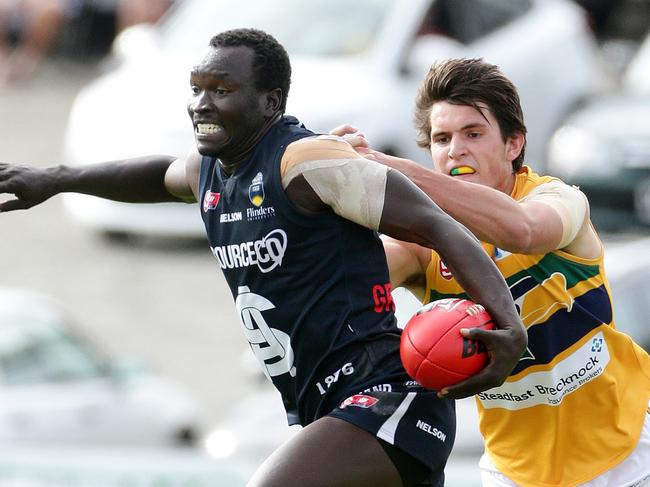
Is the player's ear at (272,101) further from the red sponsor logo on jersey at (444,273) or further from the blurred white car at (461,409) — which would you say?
the blurred white car at (461,409)

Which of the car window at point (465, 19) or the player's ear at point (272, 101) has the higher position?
the car window at point (465, 19)

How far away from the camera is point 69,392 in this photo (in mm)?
11844

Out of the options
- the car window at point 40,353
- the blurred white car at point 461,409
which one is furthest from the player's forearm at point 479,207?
the car window at point 40,353

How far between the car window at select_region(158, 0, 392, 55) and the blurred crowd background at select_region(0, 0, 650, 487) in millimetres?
25

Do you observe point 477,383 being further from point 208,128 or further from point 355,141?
point 208,128

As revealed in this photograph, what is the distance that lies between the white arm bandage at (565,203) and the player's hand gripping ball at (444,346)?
1.73 ft

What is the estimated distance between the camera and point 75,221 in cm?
1794

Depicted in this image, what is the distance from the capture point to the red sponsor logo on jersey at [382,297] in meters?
5.26

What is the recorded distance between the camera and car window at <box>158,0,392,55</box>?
593 inches

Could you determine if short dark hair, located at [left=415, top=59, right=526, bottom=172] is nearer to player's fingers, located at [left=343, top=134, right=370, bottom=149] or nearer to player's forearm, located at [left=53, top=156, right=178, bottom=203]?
player's fingers, located at [left=343, top=134, right=370, bottom=149]

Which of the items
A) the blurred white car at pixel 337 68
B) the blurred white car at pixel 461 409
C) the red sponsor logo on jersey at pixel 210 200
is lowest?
the blurred white car at pixel 461 409

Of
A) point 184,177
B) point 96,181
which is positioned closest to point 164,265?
point 96,181

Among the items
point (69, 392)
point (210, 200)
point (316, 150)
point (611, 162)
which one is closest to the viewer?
point (316, 150)

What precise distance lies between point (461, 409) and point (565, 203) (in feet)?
12.8
